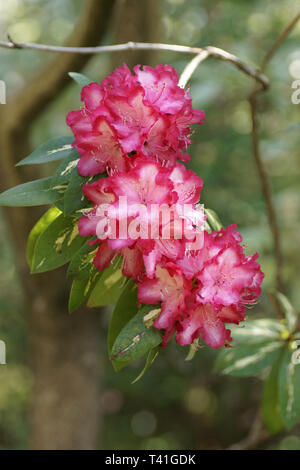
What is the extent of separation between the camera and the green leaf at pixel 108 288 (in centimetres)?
72

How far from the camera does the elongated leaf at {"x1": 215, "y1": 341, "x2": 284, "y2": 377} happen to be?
1.12m

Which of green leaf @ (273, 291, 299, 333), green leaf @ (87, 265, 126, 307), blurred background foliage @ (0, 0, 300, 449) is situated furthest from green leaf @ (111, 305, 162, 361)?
blurred background foliage @ (0, 0, 300, 449)

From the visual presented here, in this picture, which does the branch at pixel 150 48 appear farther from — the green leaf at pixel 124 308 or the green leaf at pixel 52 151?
the green leaf at pixel 124 308

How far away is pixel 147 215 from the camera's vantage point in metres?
0.56

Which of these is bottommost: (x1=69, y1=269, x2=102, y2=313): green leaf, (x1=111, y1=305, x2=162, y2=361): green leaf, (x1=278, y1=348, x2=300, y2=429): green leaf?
(x1=278, y1=348, x2=300, y2=429): green leaf

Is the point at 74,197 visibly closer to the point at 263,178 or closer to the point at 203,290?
the point at 203,290

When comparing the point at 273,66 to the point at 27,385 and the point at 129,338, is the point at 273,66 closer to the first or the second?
the point at 129,338

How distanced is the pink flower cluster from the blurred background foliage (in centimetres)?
134

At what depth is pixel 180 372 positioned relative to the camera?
11.1 ft

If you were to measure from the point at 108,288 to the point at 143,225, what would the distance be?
20 centimetres

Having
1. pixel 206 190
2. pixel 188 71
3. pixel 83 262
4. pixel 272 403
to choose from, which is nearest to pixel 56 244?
pixel 83 262

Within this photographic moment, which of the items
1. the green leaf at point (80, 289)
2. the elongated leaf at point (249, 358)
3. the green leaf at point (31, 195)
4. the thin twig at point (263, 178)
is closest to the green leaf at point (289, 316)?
the elongated leaf at point (249, 358)

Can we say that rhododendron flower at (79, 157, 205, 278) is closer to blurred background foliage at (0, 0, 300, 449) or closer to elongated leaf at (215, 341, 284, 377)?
elongated leaf at (215, 341, 284, 377)

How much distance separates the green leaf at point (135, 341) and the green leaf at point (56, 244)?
0.14 m
